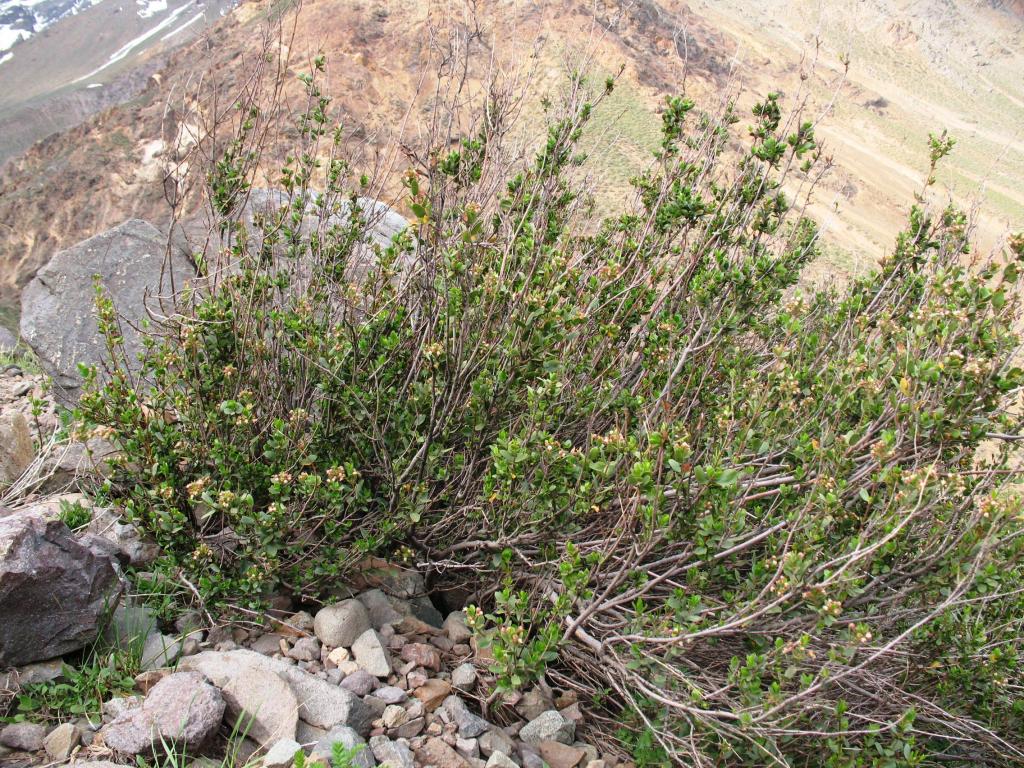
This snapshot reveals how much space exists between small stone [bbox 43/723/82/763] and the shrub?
67 centimetres

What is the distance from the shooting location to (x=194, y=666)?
2748 millimetres

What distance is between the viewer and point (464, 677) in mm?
3035

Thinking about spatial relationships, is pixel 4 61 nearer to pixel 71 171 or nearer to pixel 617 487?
pixel 71 171

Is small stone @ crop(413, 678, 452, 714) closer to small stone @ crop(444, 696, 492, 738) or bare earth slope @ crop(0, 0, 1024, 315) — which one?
small stone @ crop(444, 696, 492, 738)

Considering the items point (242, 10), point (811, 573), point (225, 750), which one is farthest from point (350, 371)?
point (242, 10)

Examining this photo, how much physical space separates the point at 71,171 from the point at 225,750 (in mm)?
23829

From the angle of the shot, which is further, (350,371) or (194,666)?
(350,371)

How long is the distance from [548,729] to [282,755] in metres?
1.08

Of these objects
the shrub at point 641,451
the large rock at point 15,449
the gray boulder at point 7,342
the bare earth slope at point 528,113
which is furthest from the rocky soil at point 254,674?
the bare earth slope at point 528,113

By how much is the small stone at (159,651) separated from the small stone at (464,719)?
1060mm

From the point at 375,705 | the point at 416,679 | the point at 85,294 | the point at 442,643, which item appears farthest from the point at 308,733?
the point at 85,294

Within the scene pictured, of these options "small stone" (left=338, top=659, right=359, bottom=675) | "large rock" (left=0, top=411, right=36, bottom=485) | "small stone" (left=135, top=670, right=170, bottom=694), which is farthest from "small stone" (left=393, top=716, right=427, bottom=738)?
"large rock" (left=0, top=411, right=36, bottom=485)

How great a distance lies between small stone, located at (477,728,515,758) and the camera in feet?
8.88

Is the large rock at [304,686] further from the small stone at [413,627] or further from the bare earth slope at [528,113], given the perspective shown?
the bare earth slope at [528,113]
